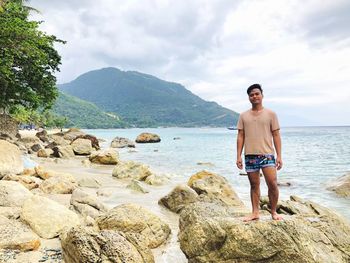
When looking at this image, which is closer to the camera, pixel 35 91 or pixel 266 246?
pixel 266 246

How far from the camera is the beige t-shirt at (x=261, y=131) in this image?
19.4 ft

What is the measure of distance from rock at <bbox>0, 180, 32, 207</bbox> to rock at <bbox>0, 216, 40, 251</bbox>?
173cm

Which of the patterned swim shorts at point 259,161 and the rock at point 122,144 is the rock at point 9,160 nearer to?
the patterned swim shorts at point 259,161

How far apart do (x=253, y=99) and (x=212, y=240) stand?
262 cm

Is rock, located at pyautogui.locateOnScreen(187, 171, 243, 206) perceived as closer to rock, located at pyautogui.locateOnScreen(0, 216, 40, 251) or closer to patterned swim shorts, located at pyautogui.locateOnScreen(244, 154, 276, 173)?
patterned swim shorts, located at pyautogui.locateOnScreen(244, 154, 276, 173)

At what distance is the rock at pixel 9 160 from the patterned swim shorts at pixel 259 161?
8965 mm

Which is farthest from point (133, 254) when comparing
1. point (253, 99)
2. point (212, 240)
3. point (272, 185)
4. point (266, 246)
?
point (253, 99)

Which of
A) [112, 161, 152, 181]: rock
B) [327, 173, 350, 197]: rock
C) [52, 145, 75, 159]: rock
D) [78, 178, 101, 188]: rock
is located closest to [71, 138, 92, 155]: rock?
[52, 145, 75, 159]: rock

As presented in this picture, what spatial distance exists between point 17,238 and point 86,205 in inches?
113

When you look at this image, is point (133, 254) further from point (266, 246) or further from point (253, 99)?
point (253, 99)

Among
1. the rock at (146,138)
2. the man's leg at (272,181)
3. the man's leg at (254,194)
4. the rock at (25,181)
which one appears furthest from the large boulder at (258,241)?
the rock at (146,138)

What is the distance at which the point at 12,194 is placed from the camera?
8180 mm

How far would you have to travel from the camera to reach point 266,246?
5.62m

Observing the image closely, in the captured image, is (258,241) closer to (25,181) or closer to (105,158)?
(25,181)
